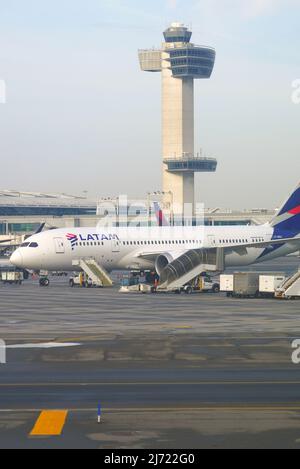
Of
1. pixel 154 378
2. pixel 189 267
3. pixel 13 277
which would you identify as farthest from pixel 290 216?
pixel 154 378

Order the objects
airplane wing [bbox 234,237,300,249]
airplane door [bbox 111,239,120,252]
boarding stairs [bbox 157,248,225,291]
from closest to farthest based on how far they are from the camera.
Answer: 1. boarding stairs [bbox 157,248,225,291]
2. airplane wing [bbox 234,237,300,249]
3. airplane door [bbox 111,239,120,252]

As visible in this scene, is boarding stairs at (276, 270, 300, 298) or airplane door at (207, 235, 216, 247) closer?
boarding stairs at (276, 270, 300, 298)

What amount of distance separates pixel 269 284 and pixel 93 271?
68.0ft

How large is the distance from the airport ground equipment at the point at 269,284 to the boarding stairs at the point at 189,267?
836 cm

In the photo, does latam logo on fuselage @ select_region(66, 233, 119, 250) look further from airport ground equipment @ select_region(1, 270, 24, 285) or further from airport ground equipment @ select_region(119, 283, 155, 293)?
airport ground equipment @ select_region(1, 270, 24, 285)

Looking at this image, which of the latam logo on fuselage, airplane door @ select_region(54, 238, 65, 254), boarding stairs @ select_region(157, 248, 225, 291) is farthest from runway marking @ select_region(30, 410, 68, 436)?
the latam logo on fuselage

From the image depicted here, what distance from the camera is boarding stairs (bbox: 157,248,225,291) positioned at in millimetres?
76188

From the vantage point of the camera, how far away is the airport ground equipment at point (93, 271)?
83.4m

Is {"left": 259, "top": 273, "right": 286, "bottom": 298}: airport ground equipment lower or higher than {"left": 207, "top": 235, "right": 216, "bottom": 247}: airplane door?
lower

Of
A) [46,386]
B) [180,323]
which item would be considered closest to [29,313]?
[180,323]

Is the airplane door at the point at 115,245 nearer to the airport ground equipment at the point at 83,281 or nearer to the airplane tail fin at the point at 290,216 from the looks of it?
the airport ground equipment at the point at 83,281

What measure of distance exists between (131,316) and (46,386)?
1007 inches
